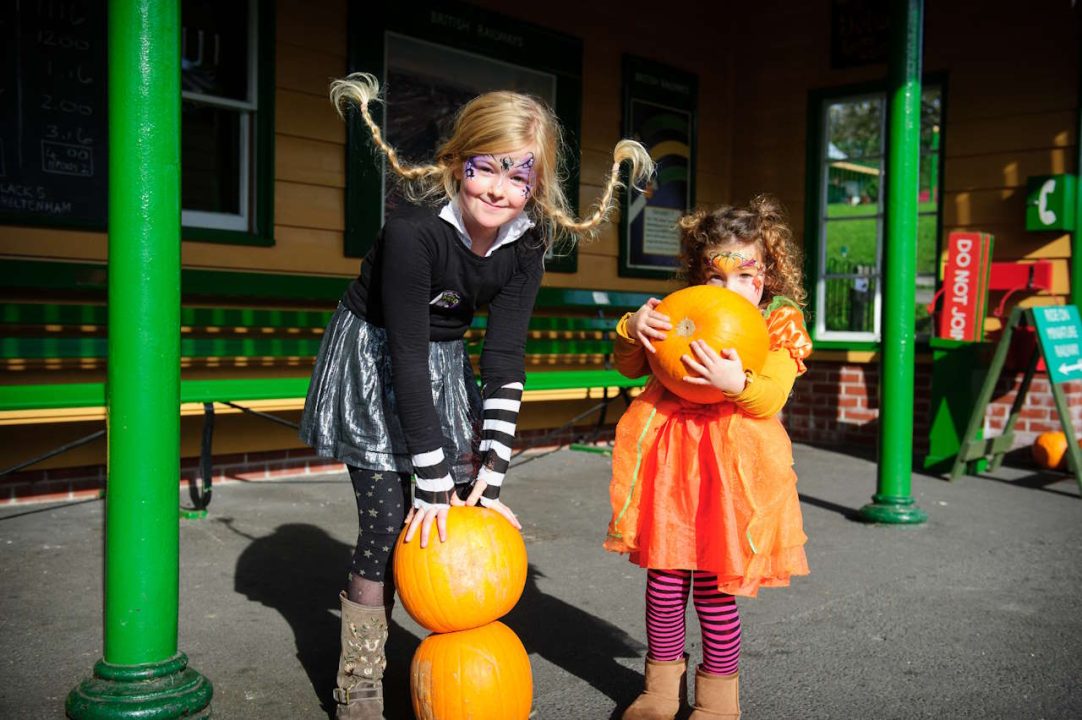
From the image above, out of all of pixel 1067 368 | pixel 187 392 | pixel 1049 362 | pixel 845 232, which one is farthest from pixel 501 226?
pixel 845 232

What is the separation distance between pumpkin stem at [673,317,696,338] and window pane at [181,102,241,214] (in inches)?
173

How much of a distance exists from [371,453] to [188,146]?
4.22 m

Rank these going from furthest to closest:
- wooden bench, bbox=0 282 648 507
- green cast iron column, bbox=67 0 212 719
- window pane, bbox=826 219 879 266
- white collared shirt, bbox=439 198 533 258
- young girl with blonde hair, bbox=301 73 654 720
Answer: window pane, bbox=826 219 879 266, wooden bench, bbox=0 282 648 507, white collared shirt, bbox=439 198 533 258, young girl with blonde hair, bbox=301 73 654 720, green cast iron column, bbox=67 0 212 719

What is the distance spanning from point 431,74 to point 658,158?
250 centimetres

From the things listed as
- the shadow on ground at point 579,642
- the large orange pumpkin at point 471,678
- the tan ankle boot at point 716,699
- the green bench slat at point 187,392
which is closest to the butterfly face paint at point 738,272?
the tan ankle boot at point 716,699

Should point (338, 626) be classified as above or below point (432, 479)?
below

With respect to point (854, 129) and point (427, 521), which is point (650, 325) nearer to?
point (427, 521)

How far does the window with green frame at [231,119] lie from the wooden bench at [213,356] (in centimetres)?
57

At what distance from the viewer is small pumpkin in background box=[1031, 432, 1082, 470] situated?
24.9ft

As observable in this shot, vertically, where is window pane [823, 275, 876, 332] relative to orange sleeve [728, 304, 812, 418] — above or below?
above

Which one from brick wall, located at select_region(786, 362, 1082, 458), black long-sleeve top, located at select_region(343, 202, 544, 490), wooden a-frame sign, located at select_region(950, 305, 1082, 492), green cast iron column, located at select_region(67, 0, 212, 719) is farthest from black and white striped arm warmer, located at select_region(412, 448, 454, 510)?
brick wall, located at select_region(786, 362, 1082, 458)

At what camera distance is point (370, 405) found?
2.78 meters

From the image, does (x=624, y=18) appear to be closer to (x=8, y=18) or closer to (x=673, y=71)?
(x=673, y=71)

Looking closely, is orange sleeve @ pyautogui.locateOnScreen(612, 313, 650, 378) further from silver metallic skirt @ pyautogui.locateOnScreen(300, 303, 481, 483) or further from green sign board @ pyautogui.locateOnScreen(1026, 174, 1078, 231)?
green sign board @ pyautogui.locateOnScreen(1026, 174, 1078, 231)
